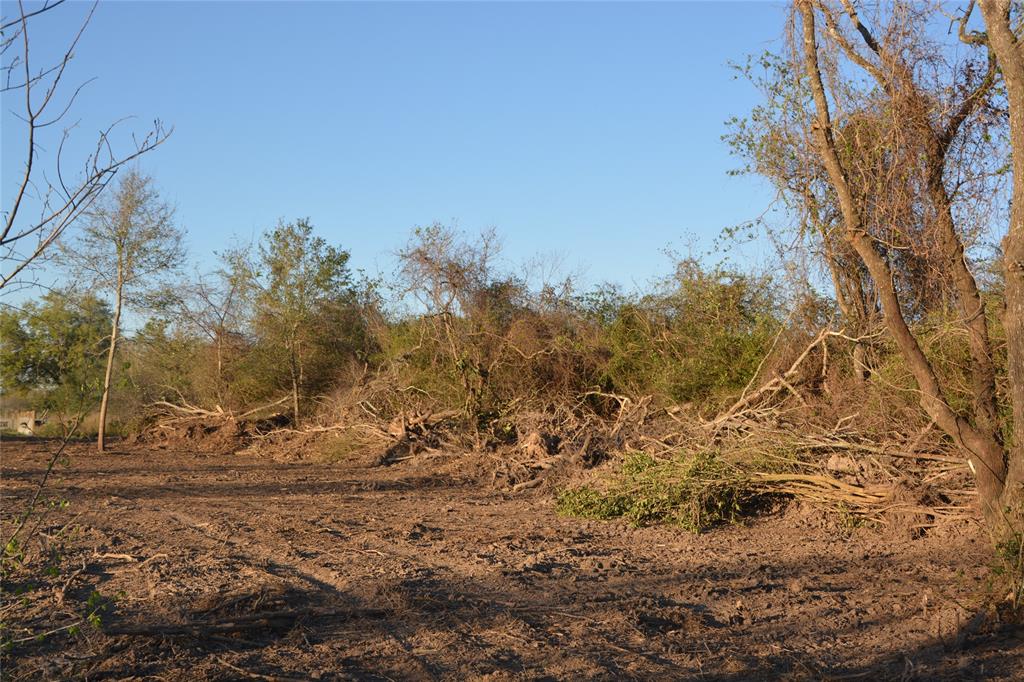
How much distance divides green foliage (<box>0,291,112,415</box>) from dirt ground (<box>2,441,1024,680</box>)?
0.82 meters

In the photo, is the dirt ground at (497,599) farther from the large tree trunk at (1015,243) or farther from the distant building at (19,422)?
the large tree trunk at (1015,243)

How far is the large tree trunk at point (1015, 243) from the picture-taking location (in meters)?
5.28

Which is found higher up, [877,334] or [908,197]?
[908,197]

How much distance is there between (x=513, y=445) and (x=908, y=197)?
7511 mm

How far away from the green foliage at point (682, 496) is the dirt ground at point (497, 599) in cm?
21

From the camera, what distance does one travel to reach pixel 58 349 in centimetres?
402

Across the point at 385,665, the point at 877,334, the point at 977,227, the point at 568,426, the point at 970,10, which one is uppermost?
the point at 970,10

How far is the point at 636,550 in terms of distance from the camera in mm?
7285

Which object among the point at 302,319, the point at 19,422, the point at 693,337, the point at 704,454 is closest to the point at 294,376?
the point at 302,319

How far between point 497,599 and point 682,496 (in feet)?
10.4

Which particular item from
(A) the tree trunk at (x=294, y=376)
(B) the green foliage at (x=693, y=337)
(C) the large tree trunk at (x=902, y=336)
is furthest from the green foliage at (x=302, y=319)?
(C) the large tree trunk at (x=902, y=336)

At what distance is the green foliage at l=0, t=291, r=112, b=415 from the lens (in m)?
4.04

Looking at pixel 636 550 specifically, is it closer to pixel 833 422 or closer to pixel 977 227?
pixel 833 422

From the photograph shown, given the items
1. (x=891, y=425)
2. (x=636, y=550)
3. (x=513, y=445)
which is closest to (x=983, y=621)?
(x=636, y=550)
